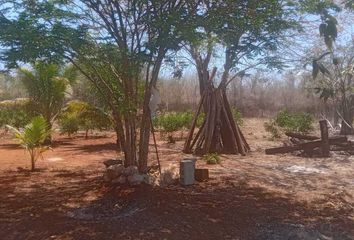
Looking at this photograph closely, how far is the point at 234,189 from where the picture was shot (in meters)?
7.66

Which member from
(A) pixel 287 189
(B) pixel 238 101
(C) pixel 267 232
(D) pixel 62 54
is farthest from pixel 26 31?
(B) pixel 238 101

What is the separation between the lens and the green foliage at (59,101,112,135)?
14859mm

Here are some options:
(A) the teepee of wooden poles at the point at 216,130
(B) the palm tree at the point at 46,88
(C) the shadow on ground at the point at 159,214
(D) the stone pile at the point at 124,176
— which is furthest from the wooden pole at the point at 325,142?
(B) the palm tree at the point at 46,88

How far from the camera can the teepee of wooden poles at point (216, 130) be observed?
12.1m

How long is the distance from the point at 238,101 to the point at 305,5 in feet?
89.2

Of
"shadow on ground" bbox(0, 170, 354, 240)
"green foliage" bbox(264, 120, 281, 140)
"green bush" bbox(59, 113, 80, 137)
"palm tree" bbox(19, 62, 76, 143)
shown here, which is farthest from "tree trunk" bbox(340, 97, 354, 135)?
"shadow on ground" bbox(0, 170, 354, 240)

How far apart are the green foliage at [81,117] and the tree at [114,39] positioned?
670cm

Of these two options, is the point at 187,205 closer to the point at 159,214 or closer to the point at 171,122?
the point at 159,214

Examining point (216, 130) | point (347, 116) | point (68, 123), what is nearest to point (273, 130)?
point (347, 116)

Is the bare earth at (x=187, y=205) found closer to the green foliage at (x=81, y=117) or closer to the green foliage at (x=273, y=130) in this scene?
the green foliage at (x=81, y=117)

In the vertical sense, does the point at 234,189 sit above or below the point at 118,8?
below

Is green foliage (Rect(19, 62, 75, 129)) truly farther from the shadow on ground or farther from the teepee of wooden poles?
the shadow on ground

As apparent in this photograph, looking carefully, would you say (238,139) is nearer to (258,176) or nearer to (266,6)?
(258,176)

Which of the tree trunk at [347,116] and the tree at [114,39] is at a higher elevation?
the tree at [114,39]
